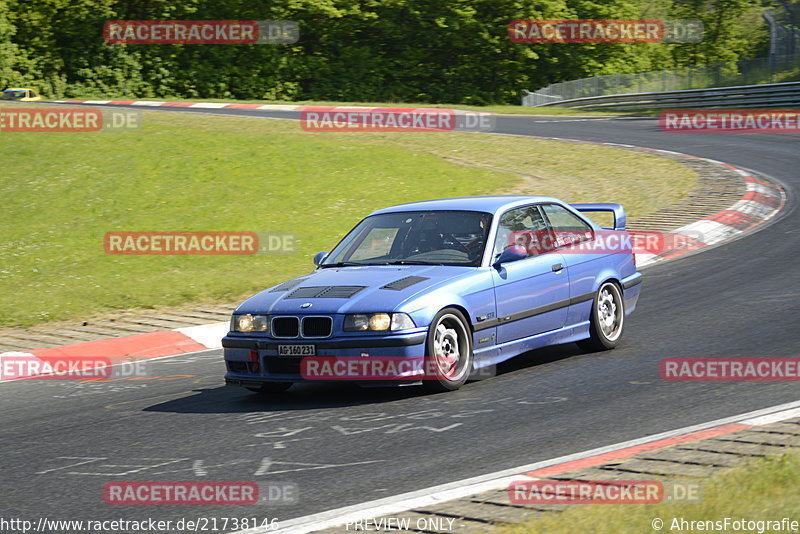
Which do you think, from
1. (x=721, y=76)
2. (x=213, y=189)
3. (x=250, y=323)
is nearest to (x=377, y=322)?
(x=250, y=323)

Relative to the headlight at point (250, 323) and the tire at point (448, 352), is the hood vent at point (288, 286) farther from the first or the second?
the tire at point (448, 352)

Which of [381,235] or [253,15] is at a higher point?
→ [253,15]

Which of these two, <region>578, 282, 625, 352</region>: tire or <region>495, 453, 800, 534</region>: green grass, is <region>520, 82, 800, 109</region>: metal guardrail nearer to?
<region>578, 282, 625, 352</region>: tire

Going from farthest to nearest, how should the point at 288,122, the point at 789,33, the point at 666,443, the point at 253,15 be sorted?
the point at 253,15 → the point at 789,33 → the point at 288,122 → the point at 666,443

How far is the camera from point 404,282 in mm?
7656

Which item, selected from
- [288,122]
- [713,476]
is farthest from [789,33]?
[713,476]

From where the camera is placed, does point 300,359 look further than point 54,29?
No

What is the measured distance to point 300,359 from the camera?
7.40m

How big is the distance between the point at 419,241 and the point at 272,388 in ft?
5.59

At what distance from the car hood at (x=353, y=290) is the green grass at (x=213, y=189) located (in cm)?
491

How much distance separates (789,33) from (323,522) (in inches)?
1566

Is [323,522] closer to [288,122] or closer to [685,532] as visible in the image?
[685,532]

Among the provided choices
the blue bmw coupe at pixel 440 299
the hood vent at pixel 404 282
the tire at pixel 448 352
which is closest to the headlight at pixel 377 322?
the blue bmw coupe at pixel 440 299

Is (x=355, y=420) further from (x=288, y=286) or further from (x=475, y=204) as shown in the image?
(x=475, y=204)
